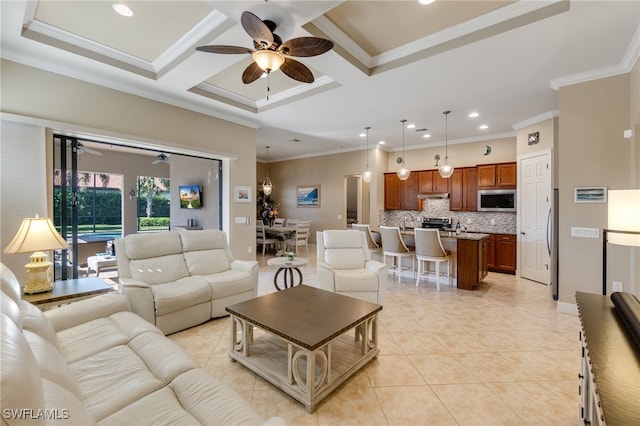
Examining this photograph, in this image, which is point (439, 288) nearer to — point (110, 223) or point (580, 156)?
point (580, 156)

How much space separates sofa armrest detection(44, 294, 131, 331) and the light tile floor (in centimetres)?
78

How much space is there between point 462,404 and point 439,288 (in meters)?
2.89

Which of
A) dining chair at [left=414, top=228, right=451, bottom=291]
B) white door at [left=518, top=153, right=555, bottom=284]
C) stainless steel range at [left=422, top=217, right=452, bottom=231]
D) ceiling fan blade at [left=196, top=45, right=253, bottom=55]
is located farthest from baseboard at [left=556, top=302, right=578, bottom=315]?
ceiling fan blade at [left=196, top=45, right=253, bottom=55]

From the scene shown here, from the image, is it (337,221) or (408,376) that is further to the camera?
(337,221)

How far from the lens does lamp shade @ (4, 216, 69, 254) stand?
2325 mm

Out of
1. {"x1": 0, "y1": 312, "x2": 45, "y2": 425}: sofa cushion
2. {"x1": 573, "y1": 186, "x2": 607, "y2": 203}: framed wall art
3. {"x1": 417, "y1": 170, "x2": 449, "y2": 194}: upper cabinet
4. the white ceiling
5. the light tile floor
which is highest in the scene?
the white ceiling

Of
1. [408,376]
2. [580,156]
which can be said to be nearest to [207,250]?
[408,376]

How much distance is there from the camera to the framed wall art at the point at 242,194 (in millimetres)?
5258

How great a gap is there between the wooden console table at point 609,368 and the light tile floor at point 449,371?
26.0 inches

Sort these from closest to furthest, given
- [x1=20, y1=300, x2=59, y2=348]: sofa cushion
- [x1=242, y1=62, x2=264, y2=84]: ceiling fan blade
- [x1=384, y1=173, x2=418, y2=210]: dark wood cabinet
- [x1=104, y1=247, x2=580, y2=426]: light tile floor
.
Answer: [x1=20, y1=300, x2=59, y2=348]: sofa cushion, [x1=104, y1=247, x2=580, y2=426]: light tile floor, [x1=242, y1=62, x2=264, y2=84]: ceiling fan blade, [x1=384, y1=173, x2=418, y2=210]: dark wood cabinet

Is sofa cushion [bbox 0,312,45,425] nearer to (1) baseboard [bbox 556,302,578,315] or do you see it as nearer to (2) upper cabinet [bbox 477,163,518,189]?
(1) baseboard [bbox 556,302,578,315]

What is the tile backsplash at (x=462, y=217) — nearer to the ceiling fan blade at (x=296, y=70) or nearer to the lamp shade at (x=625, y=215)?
the lamp shade at (x=625, y=215)

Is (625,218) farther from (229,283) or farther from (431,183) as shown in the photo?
(431,183)

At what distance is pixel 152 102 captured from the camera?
408cm
